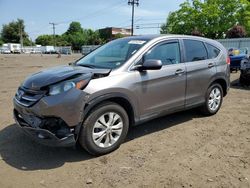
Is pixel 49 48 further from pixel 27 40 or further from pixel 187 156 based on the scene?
pixel 187 156

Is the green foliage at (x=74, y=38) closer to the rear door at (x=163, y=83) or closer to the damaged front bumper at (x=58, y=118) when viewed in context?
the rear door at (x=163, y=83)

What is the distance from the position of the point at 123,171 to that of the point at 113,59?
1880 mm

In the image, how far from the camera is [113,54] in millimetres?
4637

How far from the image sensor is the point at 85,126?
11.8 ft

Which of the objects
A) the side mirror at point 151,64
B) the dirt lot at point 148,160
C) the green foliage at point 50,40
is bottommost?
the dirt lot at point 148,160

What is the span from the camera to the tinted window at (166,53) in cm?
443

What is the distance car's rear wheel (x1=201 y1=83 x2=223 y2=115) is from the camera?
18.2ft

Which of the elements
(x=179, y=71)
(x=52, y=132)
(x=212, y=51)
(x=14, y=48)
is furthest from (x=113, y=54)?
(x=14, y=48)

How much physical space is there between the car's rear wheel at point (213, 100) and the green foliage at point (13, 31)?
10993cm

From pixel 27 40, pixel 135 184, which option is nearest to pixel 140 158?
pixel 135 184

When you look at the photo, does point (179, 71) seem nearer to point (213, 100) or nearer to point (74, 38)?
point (213, 100)

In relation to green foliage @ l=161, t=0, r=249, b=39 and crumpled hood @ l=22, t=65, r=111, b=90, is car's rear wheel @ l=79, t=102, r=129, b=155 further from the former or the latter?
green foliage @ l=161, t=0, r=249, b=39

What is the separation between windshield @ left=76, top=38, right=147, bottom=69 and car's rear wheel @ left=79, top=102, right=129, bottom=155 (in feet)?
2.39

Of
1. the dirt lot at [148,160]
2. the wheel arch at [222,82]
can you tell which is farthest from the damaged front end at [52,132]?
the wheel arch at [222,82]
